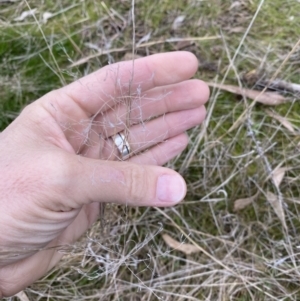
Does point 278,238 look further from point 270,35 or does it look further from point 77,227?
point 270,35

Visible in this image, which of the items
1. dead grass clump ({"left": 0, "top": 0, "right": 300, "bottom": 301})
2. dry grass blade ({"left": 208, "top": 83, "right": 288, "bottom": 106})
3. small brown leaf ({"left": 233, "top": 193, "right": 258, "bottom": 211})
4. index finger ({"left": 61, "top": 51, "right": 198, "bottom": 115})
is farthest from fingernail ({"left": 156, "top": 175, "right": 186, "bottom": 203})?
dry grass blade ({"left": 208, "top": 83, "right": 288, "bottom": 106})

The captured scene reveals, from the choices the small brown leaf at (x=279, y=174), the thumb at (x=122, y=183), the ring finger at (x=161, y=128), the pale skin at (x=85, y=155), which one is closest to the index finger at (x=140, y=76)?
the pale skin at (x=85, y=155)

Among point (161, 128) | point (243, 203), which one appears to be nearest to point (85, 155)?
point (161, 128)

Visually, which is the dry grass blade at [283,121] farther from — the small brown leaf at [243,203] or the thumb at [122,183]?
the thumb at [122,183]

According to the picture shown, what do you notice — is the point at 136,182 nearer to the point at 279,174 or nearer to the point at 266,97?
the point at 279,174

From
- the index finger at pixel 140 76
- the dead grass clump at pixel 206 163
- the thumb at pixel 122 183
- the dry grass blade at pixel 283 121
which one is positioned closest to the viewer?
the thumb at pixel 122 183

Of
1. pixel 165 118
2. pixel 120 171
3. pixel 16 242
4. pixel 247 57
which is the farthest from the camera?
pixel 247 57

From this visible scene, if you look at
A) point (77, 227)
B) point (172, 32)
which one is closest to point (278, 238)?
point (77, 227)
